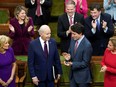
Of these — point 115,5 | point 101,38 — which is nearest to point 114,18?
point 115,5

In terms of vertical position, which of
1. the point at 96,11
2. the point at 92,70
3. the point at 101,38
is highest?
the point at 96,11

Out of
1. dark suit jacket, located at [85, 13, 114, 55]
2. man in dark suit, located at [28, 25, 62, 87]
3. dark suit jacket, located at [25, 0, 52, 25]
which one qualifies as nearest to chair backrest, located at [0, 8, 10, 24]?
dark suit jacket, located at [25, 0, 52, 25]

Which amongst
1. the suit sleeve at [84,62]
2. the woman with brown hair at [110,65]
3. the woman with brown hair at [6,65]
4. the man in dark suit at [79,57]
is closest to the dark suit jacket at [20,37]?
the woman with brown hair at [6,65]

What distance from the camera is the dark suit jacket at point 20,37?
6281 millimetres

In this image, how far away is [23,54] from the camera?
6559 millimetres

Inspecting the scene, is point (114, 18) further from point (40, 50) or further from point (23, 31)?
point (40, 50)

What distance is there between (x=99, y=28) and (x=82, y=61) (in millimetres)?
1210

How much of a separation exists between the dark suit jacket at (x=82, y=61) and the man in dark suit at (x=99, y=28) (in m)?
0.95

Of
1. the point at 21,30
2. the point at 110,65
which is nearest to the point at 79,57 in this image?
the point at 110,65

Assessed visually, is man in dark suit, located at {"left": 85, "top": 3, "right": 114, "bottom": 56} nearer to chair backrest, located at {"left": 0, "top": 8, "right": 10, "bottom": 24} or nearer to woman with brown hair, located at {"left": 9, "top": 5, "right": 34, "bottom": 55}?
woman with brown hair, located at {"left": 9, "top": 5, "right": 34, "bottom": 55}

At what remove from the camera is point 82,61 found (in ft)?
17.3

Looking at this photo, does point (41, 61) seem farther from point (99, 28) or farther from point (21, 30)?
point (99, 28)

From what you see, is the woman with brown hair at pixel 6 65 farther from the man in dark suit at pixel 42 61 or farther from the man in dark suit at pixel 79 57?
the man in dark suit at pixel 79 57

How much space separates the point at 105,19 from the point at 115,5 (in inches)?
52.2
